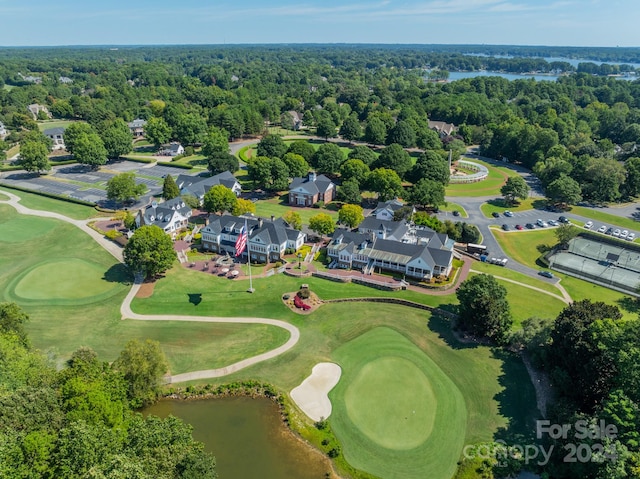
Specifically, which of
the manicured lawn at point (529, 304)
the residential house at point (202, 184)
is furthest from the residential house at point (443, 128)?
the manicured lawn at point (529, 304)

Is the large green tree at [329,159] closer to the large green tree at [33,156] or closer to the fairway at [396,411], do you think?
the fairway at [396,411]

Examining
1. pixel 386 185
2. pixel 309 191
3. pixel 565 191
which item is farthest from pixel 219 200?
pixel 565 191

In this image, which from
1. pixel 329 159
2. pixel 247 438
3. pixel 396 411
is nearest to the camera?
pixel 247 438

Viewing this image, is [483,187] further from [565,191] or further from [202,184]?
[202,184]

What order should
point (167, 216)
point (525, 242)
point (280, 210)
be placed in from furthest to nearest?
1. point (280, 210)
2. point (525, 242)
3. point (167, 216)

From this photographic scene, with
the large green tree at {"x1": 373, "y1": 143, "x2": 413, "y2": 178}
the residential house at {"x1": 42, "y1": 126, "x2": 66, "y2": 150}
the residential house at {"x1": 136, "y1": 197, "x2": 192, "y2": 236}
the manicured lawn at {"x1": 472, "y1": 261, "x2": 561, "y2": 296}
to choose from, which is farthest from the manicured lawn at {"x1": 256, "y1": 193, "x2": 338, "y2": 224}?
the residential house at {"x1": 42, "y1": 126, "x2": 66, "y2": 150}

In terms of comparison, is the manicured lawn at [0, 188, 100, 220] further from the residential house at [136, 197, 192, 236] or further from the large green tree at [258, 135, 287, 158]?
the large green tree at [258, 135, 287, 158]
